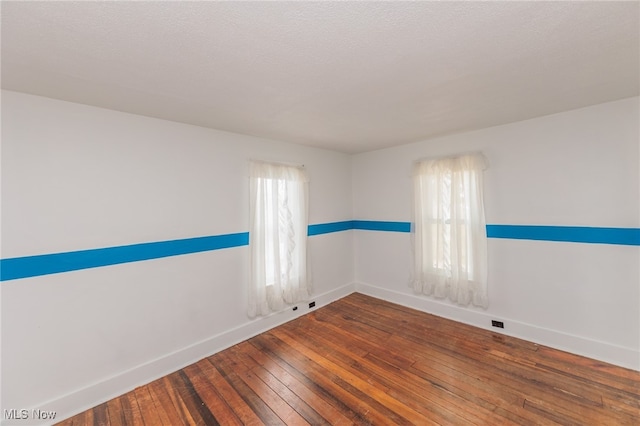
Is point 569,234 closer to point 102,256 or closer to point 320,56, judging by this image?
point 320,56

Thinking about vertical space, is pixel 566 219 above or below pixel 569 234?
above

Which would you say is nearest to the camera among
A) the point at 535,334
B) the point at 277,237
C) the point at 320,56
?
the point at 320,56

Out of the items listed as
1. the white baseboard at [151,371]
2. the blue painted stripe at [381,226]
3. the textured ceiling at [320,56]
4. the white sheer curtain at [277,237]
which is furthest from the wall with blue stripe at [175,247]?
the textured ceiling at [320,56]

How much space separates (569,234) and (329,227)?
8.84 ft

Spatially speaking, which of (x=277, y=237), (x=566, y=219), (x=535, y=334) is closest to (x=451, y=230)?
(x=566, y=219)

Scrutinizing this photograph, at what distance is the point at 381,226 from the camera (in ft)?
12.9

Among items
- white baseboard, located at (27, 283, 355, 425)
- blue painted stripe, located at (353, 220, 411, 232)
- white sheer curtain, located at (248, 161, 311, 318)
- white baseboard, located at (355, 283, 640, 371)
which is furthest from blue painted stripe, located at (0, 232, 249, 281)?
white baseboard, located at (355, 283, 640, 371)

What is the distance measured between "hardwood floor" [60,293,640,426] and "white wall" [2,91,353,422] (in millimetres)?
282

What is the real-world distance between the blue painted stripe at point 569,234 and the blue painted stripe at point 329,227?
197 centimetres

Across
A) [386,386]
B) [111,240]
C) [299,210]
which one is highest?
[299,210]

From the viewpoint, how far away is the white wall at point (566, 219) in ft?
7.32

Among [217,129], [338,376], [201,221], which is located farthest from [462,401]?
[217,129]

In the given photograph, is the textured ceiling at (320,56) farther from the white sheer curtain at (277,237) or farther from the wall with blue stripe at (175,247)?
the wall with blue stripe at (175,247)

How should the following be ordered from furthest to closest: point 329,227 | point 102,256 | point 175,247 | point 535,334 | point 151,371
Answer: point 329,227, point 535,334, point 175,247, point 151,371, point 102,256
